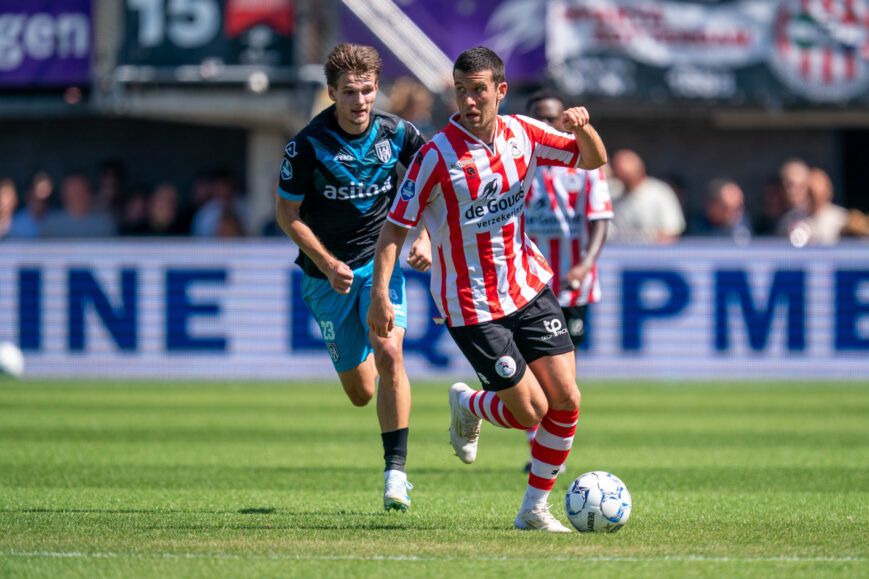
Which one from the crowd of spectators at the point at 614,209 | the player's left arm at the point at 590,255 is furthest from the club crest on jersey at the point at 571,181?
the crowd of spectators at the point at 614,209

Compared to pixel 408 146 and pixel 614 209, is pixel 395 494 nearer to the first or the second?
pixel 408 146

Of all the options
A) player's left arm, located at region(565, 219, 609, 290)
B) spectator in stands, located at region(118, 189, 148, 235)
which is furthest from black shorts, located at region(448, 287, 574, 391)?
spectator in stands, located at region(118, 189, 148, 235)

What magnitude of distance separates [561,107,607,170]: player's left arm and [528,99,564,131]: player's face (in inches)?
87.7

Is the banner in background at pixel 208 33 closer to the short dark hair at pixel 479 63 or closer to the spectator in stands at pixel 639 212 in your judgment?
the spectator in stands at pixel 639 212

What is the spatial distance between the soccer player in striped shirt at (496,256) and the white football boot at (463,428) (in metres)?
0.56

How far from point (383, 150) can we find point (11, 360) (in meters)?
10.1

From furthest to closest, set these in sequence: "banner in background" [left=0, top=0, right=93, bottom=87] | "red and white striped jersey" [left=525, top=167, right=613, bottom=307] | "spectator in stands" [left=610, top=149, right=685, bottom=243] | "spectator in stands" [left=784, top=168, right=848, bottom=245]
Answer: "banner in background" [left=0, top=0, right=93, bottom=87] → "spectator in stands" [left=784, top=168, right=848, bottom=245] → "spectator in stands" [left=610, top=149, right=685, bottom=243] → "red and white striped jersey" [left=525, top=167, right=613, bottom=307]

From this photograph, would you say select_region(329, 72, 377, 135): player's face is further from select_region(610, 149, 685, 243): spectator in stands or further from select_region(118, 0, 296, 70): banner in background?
select_region(118, 0, 296, 70): banner in background

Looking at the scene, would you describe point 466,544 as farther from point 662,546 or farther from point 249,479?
point 249,479

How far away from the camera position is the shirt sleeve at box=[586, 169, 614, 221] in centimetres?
963

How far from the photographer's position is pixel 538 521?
6688mm

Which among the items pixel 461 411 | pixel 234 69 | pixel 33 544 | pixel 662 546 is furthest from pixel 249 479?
pixel 234 69

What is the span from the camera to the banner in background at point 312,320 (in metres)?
16.2

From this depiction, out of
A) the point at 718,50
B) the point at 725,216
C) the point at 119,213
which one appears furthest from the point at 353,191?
the point at 718,50
